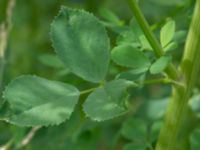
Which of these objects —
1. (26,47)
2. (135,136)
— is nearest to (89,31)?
(135,136)

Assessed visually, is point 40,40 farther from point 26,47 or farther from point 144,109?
point 144,109

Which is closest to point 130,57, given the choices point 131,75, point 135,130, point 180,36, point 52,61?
point 131,75

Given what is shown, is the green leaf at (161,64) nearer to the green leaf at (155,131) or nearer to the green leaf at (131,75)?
the green leaf at (131,75)

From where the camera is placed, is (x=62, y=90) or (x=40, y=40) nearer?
(x=62, y=90)

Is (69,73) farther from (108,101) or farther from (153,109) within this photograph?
(108,101)

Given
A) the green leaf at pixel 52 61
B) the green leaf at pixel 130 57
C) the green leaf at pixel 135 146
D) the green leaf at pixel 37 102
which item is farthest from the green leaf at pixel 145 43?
the green leaf at pixel 52 61

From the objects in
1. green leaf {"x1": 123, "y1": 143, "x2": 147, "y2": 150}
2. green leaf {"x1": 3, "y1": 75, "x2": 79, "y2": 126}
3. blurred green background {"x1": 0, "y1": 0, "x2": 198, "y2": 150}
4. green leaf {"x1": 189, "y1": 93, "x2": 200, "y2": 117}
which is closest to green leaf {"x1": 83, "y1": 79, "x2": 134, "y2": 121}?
green leaf {"x1": 3, "y1": 75, "x2": 79, "y2": 126}
